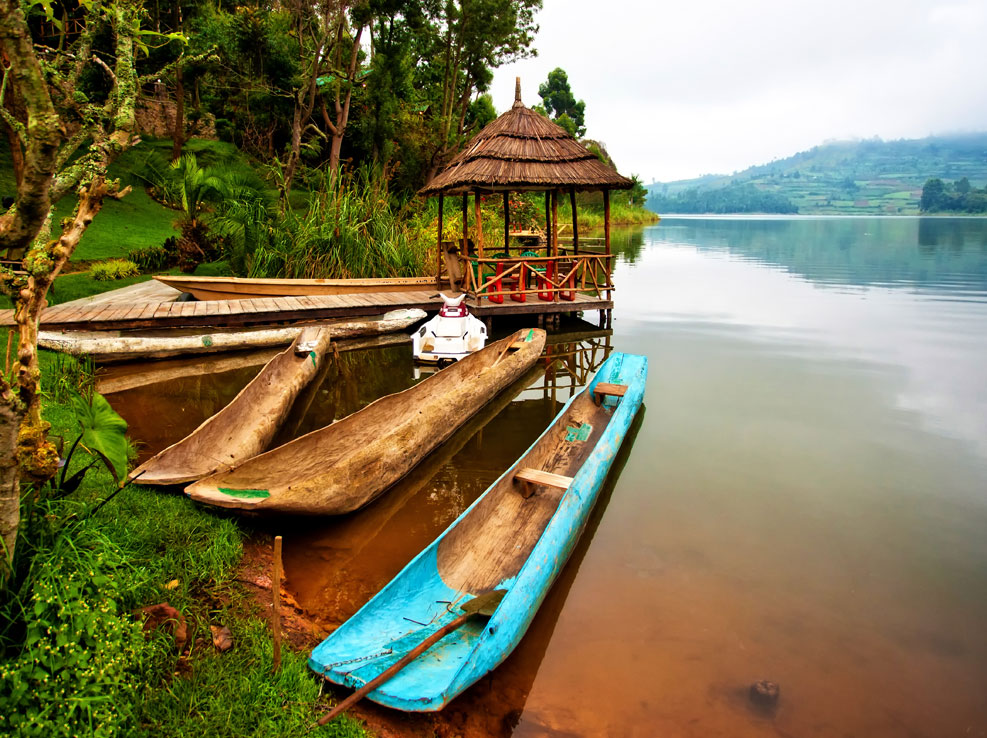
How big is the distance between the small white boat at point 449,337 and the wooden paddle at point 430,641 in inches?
208

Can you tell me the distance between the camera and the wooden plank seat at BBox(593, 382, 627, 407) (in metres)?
6.29

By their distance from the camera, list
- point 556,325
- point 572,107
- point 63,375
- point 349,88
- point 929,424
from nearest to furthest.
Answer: point 63,375
point 929,424
point 556,325
point 349,88
point 572,107

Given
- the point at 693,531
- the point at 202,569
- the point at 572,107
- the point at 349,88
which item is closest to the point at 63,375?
the point at 202,569

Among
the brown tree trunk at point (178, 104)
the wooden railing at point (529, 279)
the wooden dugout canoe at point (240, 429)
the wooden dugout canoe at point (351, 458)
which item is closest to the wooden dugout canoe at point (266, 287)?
the wooden railing at point (529, 279)

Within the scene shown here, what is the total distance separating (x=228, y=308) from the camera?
31.3 ft

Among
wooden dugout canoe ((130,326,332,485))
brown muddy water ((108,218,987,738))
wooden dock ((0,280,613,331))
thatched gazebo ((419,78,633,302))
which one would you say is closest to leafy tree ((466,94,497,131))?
thatched gazebo ((419,78,633,302))

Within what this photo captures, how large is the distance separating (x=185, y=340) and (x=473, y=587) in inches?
269

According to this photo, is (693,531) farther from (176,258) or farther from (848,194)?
(848,194)

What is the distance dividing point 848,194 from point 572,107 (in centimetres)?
13899

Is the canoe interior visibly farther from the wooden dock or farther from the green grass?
the green grass

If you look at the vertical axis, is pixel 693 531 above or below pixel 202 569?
below

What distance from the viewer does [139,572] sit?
294 cm

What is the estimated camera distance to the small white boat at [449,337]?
27.7 ft

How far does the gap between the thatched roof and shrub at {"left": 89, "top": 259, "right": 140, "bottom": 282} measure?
6.20 metres
